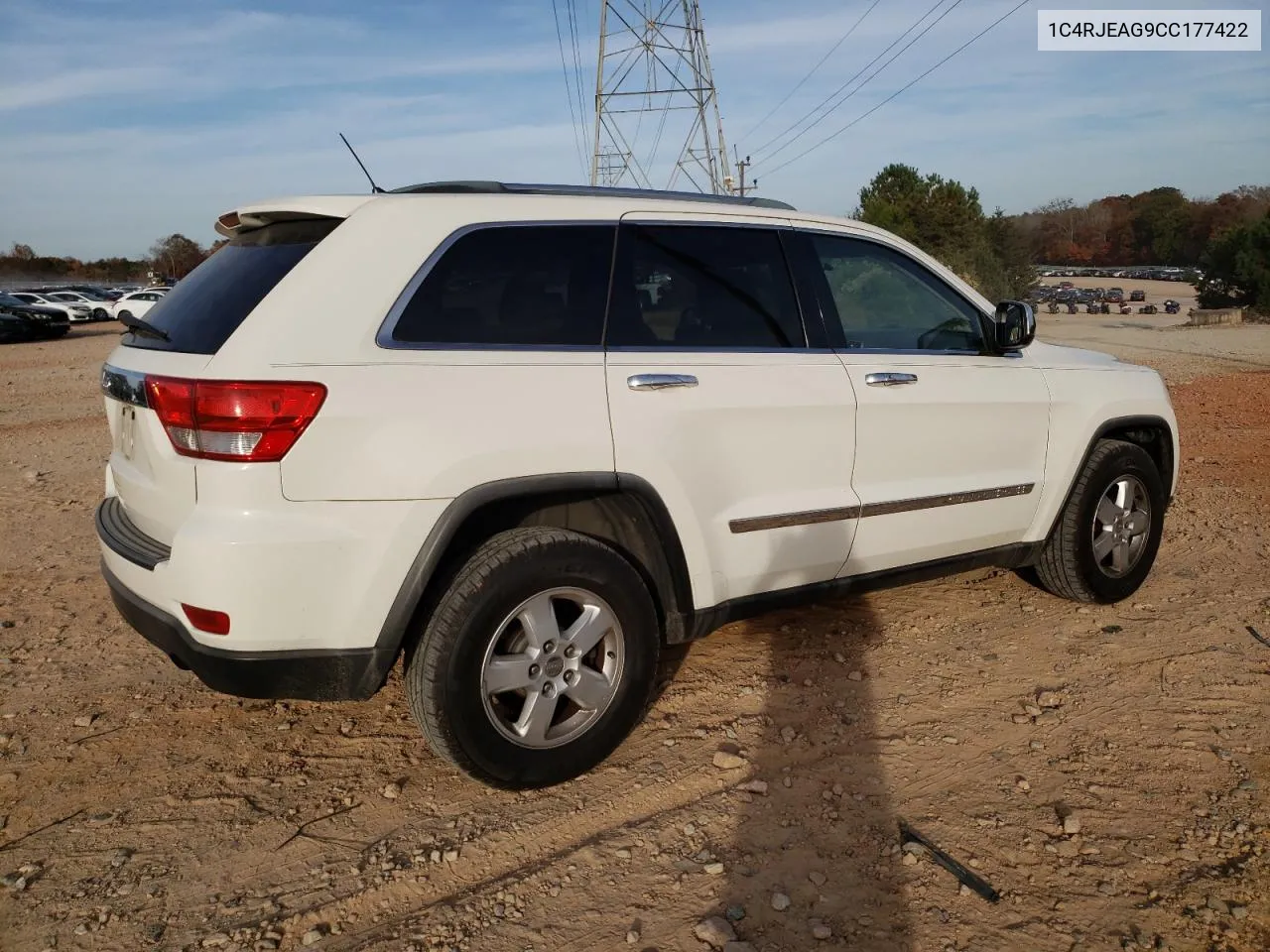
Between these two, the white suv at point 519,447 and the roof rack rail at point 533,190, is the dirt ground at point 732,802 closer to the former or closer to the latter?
the white suv at point 519,447

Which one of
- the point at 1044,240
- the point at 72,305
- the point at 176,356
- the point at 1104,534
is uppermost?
the point at 1044,240

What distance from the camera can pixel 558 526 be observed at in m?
3.12

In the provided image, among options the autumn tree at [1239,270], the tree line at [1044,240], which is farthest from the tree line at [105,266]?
the autumn tree at [1239,270]

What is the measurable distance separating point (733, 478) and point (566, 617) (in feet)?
2.43

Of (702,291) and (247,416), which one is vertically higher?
(702,291)

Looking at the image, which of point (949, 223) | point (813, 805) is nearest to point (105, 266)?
point (949, 223)

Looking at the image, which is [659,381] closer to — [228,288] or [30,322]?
[228,288]

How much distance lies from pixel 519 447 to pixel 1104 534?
3103 millimetres

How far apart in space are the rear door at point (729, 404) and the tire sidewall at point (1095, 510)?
1505mm

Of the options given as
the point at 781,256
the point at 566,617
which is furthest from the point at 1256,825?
the point at 781,256

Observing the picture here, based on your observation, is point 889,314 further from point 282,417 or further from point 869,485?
point 282,417

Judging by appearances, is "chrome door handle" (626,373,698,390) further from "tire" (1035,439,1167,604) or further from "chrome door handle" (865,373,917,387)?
"tire" (1035,439,1167,604)

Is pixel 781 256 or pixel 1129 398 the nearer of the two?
pixel 781 256

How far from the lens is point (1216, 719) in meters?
3.43
